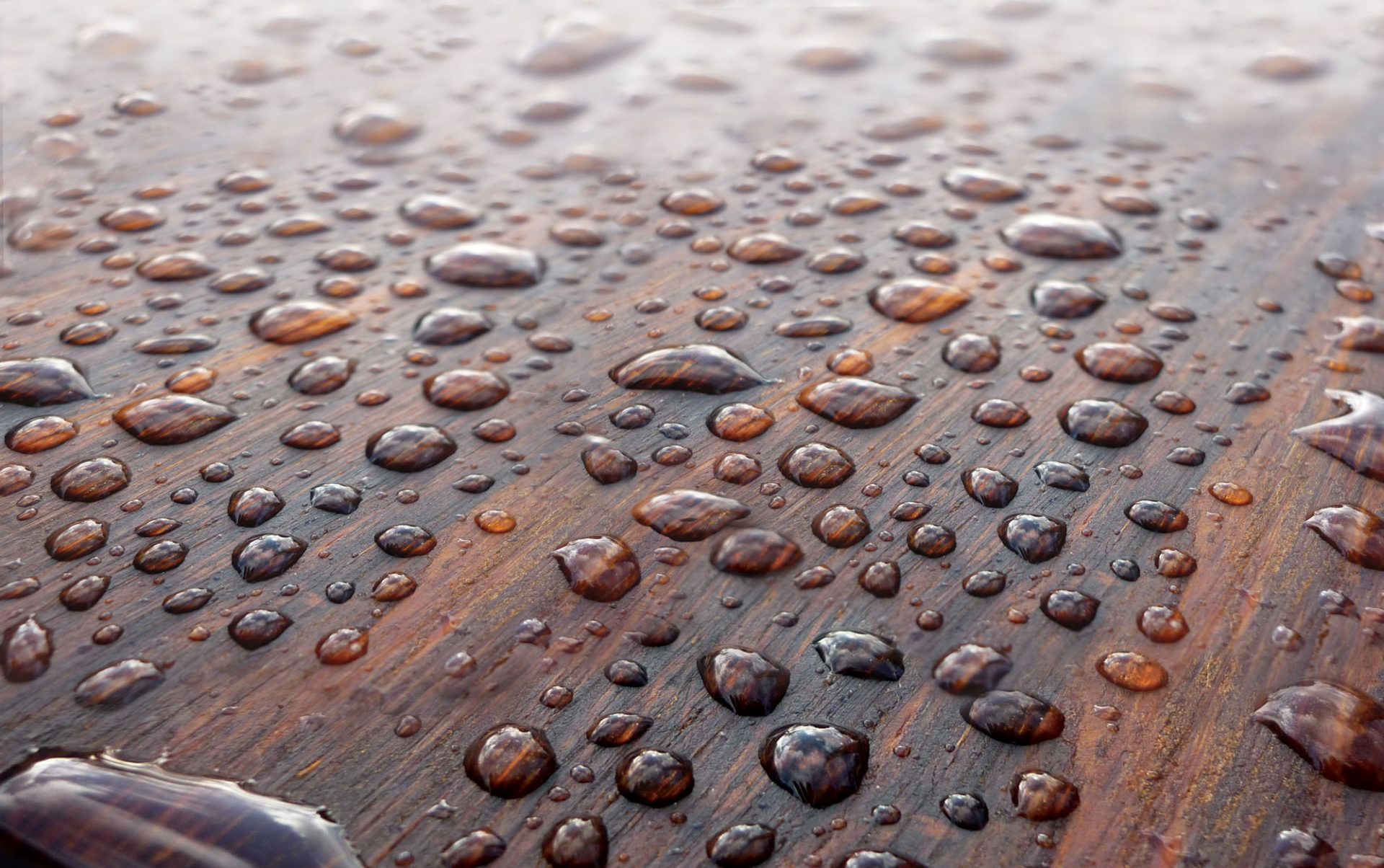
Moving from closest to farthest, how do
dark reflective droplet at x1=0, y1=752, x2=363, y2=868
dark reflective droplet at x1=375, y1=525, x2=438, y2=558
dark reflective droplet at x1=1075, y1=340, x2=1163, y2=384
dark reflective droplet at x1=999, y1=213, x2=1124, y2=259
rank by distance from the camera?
dark reflective droplet at x1=0, y1=752, x2=363, y2=868
dark reflective droplet at x1=375, y1=525, x2=438, y2=558
dark reflective droplet at x1=1075, y1=340, x2=1163, y2=384
dark reflective droplet at x1=999, y1=213, x2=1124, y2=259

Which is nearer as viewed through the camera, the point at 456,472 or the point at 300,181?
the point at 456,472

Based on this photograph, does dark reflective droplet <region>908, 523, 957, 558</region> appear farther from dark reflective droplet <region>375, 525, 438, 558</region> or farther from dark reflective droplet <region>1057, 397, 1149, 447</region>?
dark reflective droplet <region>375, 525, 438, 558</region>

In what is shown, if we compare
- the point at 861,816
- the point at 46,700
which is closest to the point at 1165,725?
the point at 861,816

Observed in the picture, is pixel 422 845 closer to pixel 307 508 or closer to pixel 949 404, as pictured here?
pixel 307 508

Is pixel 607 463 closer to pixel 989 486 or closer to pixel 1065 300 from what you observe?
pixel 989 486

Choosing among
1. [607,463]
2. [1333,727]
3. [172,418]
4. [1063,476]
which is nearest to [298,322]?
[172,418]

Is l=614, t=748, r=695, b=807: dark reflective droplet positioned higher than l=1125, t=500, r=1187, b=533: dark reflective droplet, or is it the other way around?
l=1125, t=500, r=1187, b=533: dark reflective droplet

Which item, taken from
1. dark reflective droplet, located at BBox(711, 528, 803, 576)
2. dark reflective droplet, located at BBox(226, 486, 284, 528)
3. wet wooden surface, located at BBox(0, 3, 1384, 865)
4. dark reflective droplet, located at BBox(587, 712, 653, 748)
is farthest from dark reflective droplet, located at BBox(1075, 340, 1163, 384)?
dark reflective droplet, located at BBox(226, 486, 284, 528)

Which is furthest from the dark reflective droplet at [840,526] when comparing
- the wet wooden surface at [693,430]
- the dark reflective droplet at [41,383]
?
Answer: the dark reflective droplet at [41,383]
